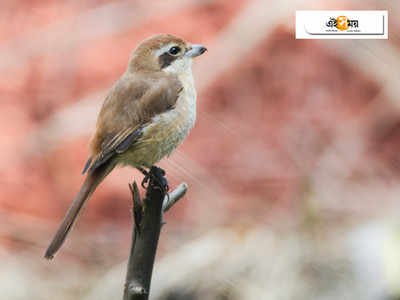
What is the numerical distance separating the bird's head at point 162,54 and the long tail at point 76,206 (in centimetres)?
52

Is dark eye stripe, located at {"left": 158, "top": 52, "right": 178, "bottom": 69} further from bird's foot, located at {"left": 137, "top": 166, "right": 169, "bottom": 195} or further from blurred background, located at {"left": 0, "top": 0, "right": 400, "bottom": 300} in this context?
blurred background, located at {"left": 0, "top": 0, "right": 400, "bottom": 300}

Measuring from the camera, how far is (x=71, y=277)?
4.20 meters

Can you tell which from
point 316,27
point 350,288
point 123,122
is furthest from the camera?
point 350,288

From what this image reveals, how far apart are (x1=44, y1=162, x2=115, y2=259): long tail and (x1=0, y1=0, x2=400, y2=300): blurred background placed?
1727mm

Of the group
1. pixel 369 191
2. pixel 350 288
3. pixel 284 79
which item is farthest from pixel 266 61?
pixel 350 288

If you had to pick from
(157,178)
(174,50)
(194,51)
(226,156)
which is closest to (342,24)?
(194,51)

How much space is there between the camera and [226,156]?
456 centimetres

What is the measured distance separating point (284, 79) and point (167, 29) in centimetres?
105

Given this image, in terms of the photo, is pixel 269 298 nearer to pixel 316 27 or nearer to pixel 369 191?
pixel 369 191

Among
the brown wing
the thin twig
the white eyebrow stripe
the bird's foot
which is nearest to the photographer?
the thin twig

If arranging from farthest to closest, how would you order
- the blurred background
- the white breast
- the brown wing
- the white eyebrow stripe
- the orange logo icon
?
the blurred background, the orange logo icon, the white eyebrow stripe, the white breast, the brown wing

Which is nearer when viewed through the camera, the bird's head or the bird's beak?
the bird's head

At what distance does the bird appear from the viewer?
231 centimetres

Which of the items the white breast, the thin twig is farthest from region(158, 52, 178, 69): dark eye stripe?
the thin twig
